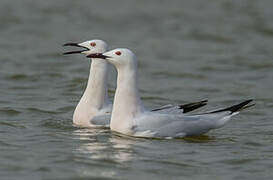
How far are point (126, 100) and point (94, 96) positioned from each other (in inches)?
49.6

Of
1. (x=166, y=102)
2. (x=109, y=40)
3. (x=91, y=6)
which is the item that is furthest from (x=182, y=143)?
(x=91, y=6)

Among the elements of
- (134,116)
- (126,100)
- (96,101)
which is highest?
(126,100)

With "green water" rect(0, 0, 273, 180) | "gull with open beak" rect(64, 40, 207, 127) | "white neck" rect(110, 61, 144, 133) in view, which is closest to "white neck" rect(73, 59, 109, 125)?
"gull with open beak" rect(64, 40, 207, 127)

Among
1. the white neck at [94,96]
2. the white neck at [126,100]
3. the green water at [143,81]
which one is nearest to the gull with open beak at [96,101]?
the white neck at [94,96]

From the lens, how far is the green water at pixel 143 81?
9438mm

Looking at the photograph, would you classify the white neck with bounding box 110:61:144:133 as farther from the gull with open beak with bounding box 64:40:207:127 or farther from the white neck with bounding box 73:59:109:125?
the white neck with bounding box 73:59:109:125

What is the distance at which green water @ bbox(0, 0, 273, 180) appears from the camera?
9.44m

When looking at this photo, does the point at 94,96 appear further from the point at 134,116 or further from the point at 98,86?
the point at 134,116

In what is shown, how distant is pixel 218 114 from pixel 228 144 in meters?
0.61

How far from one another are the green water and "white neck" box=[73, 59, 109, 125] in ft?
0.84

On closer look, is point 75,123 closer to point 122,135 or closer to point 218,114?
point 122,135

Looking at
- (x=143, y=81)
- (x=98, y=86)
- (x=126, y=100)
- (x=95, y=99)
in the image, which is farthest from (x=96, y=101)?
(x=143, y=81)

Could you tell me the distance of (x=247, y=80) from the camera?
56.7 feet

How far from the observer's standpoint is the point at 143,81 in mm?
17047
